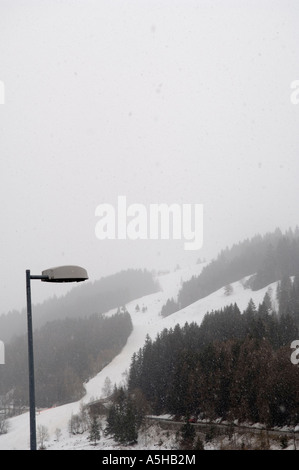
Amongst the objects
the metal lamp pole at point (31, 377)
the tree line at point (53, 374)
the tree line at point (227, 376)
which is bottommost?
the tree line at point (53, 374)

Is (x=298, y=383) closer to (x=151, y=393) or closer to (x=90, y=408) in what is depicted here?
(x=151, y=393)

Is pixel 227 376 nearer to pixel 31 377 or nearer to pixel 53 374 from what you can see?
pixel 31 377

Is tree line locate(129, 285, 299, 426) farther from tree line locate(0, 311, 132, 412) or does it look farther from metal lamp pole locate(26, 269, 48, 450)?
metal lamp pole locate(26, 269, 48, 450)

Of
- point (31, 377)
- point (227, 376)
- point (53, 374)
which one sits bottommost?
point (53, 374)

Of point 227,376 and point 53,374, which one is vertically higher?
point 227,376

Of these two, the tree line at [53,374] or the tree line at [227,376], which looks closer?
the tree line at [227,376]

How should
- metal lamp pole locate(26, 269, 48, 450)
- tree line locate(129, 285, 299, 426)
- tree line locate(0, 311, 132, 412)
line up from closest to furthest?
metal lamp pole locate(26, 269, 48, 450) < tree line locate(129, 285, 299, 426) < tree line locate(0, 311, 132, 412)

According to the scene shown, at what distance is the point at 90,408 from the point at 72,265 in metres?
112

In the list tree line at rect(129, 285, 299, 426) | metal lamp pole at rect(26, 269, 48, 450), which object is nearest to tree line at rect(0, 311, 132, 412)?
tree line at rect(129, 285, 299, 426)

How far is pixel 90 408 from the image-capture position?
11256cm

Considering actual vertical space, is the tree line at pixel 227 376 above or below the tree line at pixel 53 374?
above

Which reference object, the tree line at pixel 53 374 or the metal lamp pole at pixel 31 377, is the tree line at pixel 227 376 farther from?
the metal lamp pole at pixel 31 377

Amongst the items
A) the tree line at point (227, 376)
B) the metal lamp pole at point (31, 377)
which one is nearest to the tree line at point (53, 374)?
the tree line at point (227, 376)

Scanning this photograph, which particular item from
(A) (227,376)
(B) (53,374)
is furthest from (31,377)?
(B) (53,374)
